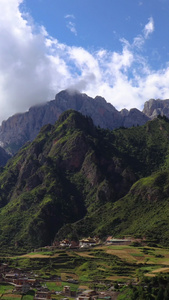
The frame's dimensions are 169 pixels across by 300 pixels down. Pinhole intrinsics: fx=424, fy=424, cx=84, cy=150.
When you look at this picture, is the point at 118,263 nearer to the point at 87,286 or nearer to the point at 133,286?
the point at 87,286

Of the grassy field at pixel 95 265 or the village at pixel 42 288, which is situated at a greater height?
the grassy field at pixel 95 265

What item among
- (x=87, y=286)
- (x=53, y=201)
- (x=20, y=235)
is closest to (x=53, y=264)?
(x=87, y=286)

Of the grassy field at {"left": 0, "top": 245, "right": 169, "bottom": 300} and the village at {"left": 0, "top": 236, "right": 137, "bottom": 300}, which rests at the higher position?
the grassy field at {"left": 0, "top": 245, "right": 169, "bottom": 300}

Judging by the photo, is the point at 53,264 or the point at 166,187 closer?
the point at 53,264

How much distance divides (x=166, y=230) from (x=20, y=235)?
212ft

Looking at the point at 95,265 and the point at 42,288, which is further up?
the point at 95,265

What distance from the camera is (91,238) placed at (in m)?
153

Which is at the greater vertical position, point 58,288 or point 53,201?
point 53,201

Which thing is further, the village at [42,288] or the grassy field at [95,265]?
the grassy field at [95,265]

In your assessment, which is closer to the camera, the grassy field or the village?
the village

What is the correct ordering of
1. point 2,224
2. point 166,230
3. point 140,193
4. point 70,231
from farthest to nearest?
point 2,224
point 140,193
point 70,231
point 166,230

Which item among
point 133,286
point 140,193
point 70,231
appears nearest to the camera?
point 133,286

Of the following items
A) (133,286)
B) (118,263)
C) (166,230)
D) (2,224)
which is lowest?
(133,286)

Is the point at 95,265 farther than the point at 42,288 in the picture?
Yes
